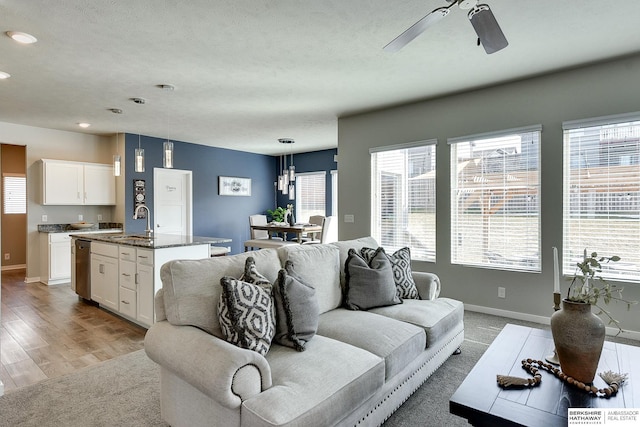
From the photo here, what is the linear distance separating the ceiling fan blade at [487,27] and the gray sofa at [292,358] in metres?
1.78

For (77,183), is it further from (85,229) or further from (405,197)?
(405,197)

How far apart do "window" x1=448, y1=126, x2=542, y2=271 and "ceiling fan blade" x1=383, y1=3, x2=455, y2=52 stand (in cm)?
221

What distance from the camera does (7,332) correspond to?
3469mm

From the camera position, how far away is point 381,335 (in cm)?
207

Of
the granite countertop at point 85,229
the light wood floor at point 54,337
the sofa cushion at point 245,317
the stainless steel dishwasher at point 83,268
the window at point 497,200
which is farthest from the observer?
the granite countertop at point 85,229

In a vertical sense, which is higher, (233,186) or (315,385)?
(233,186)

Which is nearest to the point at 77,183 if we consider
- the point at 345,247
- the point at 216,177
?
the point at 216,177

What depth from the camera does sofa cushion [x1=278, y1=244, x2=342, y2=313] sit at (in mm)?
2414

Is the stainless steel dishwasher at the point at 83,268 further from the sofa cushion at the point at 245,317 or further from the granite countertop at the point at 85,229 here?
the sofa cushion at the point at 245,317

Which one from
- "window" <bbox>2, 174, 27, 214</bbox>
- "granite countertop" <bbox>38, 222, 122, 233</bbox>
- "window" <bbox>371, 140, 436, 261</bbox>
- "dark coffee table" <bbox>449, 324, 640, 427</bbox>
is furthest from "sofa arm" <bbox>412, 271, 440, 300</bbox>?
"window" <bbox>2, 174, 27, 214</bbox>

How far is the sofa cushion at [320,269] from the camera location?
7.92 ft

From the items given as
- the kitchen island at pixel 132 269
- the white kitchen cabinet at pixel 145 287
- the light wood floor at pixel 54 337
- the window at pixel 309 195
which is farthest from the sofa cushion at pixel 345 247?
the window at pixel 309 195

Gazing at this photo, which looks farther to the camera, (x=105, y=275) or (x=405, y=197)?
(x=405, y=197)

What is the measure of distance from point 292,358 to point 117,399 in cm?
140
